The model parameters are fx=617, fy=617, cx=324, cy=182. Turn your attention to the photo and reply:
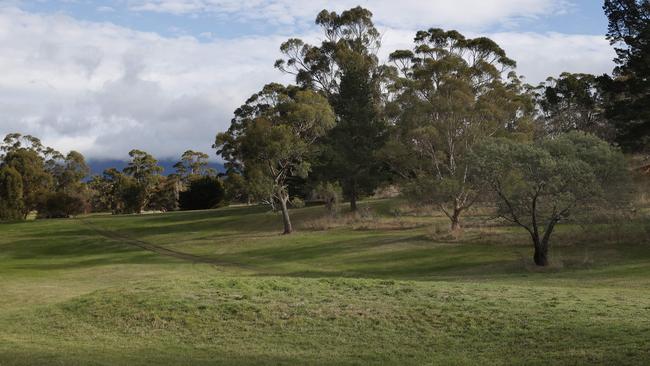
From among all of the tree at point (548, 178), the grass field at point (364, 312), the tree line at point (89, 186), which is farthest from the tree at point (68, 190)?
the tree at point (548, 178)

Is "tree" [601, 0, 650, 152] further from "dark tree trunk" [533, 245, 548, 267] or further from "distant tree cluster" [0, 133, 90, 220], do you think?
"distant tree cluster" [0, 133, 90, 220]

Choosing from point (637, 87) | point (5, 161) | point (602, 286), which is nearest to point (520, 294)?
point (602, 286)

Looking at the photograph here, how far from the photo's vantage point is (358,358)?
1238 centimetres

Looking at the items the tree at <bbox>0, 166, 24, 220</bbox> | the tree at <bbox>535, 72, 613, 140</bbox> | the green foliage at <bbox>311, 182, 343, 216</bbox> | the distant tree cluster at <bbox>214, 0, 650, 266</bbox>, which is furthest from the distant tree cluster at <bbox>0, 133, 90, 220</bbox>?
the tree at <bbox>535, 72, 613, 140</bbox>

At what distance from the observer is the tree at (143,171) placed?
337ft

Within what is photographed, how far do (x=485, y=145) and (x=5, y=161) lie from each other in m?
84.0

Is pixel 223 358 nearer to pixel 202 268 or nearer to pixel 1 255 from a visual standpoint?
pixel 202 268

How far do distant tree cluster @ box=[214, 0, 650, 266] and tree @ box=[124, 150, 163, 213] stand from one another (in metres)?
27.5

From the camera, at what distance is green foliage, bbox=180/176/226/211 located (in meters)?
97.1

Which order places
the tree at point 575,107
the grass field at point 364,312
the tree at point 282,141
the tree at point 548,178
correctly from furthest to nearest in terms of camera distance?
the tree at point 575,107 → the tree at point 282,141 → the tree at point 548,178 → the grass field at point 364,312

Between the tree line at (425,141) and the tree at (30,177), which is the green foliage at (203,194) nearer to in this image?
the tree line at (425,141)

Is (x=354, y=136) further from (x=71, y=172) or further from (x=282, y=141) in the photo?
(x=71, y=172)

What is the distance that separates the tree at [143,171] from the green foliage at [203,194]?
8481 millimetres

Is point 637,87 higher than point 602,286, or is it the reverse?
point 637,87
